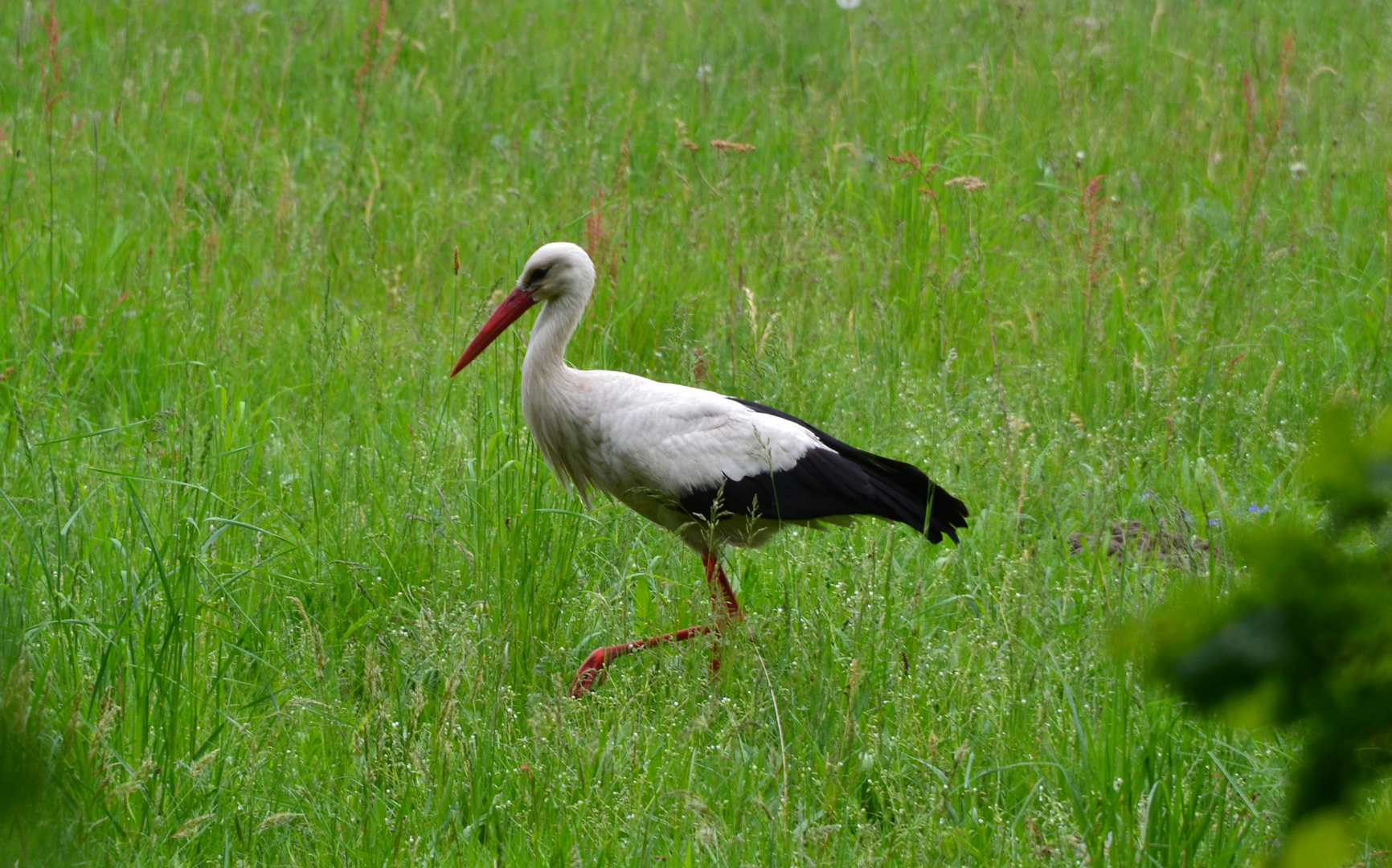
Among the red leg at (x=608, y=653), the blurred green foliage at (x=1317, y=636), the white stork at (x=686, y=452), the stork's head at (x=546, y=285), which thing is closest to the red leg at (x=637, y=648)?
the red leg at (x=608, y=653)

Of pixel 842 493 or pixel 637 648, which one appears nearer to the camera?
pixel 637 648

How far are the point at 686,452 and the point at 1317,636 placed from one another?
2990 millimetres

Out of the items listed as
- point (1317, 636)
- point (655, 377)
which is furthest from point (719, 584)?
point (1317, 636)

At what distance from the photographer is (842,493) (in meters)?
3.53

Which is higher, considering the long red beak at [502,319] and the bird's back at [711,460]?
the long red beak at [502,319]

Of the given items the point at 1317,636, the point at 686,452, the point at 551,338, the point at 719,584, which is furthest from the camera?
the point at 551,338

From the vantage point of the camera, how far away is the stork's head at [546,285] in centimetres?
386

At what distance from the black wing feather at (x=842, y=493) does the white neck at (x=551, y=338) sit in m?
0.57

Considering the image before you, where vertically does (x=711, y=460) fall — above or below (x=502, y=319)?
below

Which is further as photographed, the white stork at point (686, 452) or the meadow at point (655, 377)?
the white stork at point (686, 452)

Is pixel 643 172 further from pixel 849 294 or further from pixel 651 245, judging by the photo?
pixel 849 294

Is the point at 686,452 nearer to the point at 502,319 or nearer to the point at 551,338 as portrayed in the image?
the point at 551,338

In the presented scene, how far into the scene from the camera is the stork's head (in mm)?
3863

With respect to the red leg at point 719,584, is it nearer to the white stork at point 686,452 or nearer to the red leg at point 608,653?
the white stork at point 686,452
